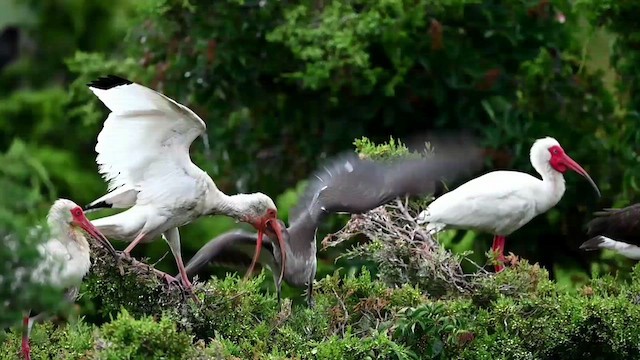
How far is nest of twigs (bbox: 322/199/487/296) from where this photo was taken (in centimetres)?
768

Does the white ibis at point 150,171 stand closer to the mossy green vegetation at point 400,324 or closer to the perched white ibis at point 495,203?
the mossy green vegetation at point 400,324

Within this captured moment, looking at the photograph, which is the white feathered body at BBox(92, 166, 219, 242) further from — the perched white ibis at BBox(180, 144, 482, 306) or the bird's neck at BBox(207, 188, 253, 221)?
the perched white ibis at BBox(180, 144, 482, 306)

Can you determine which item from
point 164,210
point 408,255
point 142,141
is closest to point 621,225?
point 408,255

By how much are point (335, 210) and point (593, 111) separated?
4.82 m

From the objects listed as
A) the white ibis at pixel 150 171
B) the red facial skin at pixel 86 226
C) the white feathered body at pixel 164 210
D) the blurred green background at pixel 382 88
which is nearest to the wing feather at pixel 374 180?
the white ibis at pixel 150 171

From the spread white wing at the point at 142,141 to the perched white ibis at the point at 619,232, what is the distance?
287cm

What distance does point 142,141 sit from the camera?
7453 mm

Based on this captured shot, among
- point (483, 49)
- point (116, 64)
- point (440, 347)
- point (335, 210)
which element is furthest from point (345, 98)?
point (440, 347)

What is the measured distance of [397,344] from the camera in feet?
23.0

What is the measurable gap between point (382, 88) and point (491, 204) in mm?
2649

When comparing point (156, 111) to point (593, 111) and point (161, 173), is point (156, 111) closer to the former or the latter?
point (161, 173)

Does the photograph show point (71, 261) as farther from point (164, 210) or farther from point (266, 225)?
point (266, 225)

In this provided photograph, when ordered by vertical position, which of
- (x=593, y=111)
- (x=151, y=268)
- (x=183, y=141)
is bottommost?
(x=593, y=111)

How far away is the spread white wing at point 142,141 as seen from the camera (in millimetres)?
7152
